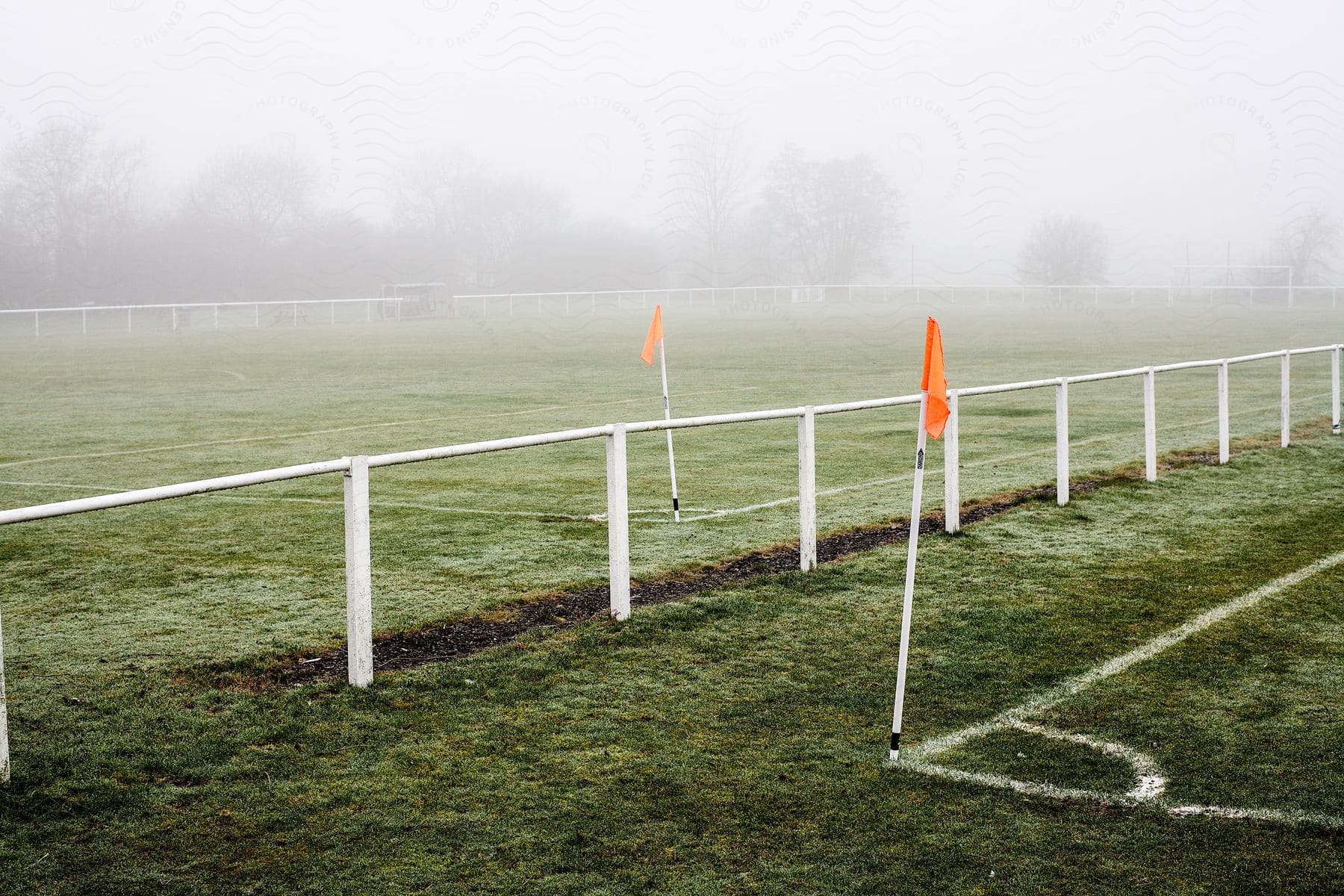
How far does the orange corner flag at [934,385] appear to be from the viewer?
515 centimetres

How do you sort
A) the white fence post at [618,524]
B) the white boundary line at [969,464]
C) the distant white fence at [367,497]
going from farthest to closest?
the white boundary line at [969,464], the white fence post at [618,524], the distant white fence at [367,497]

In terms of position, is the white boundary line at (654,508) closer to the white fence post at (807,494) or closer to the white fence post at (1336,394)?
the white fence post at (807,494)

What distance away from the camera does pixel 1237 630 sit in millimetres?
6801

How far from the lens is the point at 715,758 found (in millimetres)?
5023

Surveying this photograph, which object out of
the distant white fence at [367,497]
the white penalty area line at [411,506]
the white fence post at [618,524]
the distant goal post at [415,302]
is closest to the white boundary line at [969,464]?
the white penalty area line at [411,506]

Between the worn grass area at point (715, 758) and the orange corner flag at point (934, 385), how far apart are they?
123 cm

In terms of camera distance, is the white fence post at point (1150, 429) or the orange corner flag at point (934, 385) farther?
the white fence post at point (1150, 429)

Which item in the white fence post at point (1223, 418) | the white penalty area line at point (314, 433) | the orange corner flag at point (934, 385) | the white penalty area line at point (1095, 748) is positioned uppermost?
the orange corner flag at point (934, 385)

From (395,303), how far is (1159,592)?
60954mm

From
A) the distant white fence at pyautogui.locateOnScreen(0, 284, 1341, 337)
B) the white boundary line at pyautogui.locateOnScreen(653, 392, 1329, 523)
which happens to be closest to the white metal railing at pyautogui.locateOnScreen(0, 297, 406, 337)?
the distant white fence at pyautogui.locateOnScreen(0, 284, 1341, 337)

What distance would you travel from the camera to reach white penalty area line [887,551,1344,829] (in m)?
4.41

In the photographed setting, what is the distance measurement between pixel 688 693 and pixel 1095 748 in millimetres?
1729

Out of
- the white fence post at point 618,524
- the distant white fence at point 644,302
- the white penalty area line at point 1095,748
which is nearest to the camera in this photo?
the white penalty area line at point 1095,748

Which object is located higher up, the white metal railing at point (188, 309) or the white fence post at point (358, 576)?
the white metal railing at point (188, 309)
